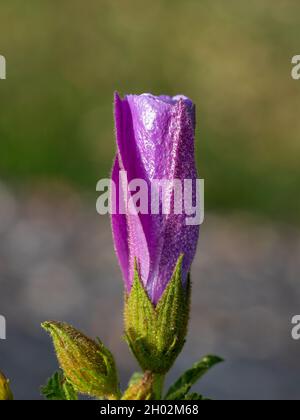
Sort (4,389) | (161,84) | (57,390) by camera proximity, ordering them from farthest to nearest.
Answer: (161,84), (57,390), (4,389)

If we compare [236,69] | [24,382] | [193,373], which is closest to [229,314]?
[24,382]

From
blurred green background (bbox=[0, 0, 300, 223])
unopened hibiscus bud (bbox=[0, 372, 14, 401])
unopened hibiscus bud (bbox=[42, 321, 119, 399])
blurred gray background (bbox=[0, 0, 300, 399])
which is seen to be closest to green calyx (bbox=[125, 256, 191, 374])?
unopened hibiscus bud (bbox=[42, 321, 119, 399])

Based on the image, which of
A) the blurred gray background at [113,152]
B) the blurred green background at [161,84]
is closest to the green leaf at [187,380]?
the blurred gray background at [113,152]

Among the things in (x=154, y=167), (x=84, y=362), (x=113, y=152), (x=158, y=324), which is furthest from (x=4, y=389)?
(x=113, y=152)

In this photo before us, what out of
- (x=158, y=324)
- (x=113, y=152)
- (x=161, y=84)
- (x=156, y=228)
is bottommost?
(x=158, y=324)

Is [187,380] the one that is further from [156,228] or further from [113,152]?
[113,152]

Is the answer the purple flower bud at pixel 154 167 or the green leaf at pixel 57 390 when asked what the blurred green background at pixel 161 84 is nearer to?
the purple flower bud at pixel 154 167
